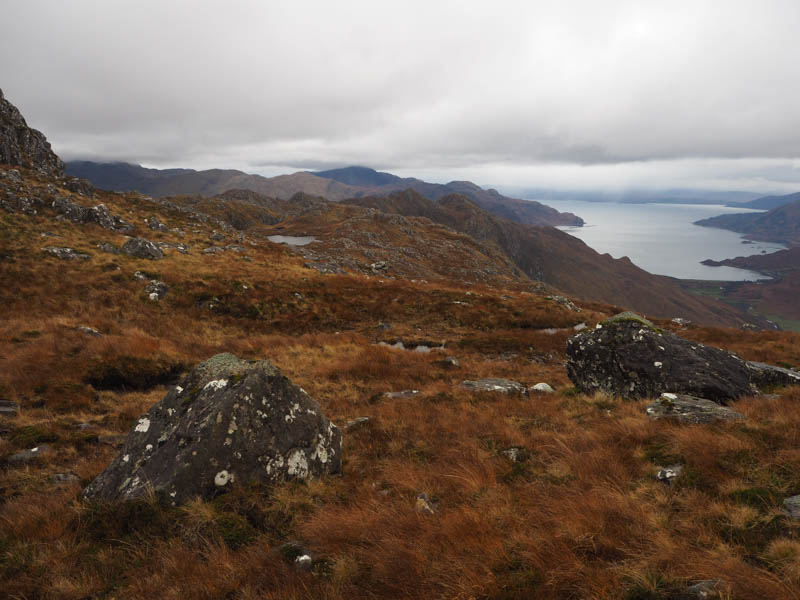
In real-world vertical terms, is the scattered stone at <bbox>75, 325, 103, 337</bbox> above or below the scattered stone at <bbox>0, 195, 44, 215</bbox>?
below

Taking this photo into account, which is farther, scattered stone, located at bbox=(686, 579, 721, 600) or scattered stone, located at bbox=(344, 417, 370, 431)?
scattered stone, located at bbox=(344, 417, 370, 431)

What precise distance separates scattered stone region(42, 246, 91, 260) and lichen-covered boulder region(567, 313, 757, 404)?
36.2 m

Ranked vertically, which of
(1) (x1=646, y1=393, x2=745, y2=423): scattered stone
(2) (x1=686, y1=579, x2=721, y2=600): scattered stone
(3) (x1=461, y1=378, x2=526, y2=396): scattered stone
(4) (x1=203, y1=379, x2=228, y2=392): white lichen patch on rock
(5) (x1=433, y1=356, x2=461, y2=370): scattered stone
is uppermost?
(4) (x1=203, y1=379, x2=228, y2=392): white lichen patch on rock

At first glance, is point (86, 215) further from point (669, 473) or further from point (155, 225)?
point (669, 473)

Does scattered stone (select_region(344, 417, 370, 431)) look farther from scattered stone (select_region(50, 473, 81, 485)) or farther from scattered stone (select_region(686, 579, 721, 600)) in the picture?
scattered stone (select_region(686, 579, 721, 600))

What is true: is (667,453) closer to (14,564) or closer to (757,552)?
(757,552)

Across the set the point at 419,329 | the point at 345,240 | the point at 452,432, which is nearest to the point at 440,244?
the point at 345,240

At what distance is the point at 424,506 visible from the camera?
5617 millimetres

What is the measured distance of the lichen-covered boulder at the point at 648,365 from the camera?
34.3ft

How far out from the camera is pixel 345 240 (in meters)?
87.6

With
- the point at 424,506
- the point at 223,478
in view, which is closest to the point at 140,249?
the point at 223,478

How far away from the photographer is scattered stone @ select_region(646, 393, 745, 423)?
25.6 ft

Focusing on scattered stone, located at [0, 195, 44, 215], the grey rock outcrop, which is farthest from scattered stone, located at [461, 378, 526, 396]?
the grey rock outcrop

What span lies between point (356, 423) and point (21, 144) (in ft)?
255
